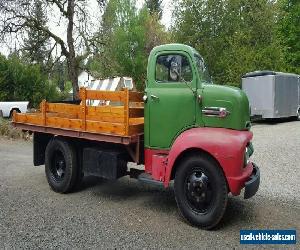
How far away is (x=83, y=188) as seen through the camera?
7426 mm

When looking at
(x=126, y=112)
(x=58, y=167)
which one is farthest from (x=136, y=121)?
(x=58, y=167)

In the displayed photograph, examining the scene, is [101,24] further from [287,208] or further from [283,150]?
[287,208]

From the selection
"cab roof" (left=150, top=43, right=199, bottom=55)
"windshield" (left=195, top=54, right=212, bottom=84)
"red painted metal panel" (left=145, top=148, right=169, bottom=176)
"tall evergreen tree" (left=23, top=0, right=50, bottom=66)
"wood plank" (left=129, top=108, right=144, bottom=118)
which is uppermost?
"tall evergreen tree" (left=23, top=0, right=50, bottom=66)

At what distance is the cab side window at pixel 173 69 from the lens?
18.9 ft

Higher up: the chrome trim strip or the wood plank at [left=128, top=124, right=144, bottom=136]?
the chrome trim strip

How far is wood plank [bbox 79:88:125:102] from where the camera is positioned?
20.1 feet

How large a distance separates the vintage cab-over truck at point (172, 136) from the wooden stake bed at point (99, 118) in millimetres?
16

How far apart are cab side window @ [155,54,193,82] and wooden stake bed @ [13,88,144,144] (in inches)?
22.8

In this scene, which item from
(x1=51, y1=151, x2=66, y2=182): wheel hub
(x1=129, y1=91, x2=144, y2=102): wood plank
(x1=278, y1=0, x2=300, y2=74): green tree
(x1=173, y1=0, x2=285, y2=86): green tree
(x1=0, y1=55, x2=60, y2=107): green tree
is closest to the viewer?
(x1=129, y1=91, x2=144, y2=102): wood plank

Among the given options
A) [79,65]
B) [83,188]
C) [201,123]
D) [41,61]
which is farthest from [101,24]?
[201,123]

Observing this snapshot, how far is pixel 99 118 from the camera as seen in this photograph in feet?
21.2

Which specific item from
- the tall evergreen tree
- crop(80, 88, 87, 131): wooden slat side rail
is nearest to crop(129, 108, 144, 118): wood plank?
crop(80, 88, 87, 131): wooden slat side rail

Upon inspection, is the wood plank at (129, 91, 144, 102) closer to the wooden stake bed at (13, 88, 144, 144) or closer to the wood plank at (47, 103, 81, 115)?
the wooden stake bed at (13, 88, 144, 144)

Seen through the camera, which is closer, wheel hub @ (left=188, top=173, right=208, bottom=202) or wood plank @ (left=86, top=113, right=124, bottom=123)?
wheel hub @ (left=188, top=173, right=208, bottom=202)
